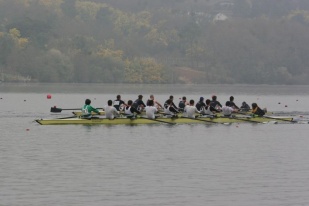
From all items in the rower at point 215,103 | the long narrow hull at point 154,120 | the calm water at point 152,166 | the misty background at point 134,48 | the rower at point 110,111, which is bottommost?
the calm water at point 152,166

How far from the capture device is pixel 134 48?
554ft

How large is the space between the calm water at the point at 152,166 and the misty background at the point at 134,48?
99787 mm

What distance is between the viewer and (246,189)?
25562mm

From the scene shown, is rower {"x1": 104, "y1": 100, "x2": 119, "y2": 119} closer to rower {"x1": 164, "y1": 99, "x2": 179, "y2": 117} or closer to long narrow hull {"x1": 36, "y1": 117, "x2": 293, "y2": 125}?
long narrow hull {"x1": 36, "y1": 117, "x2": 293, "y2": 125}

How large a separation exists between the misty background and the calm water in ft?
327

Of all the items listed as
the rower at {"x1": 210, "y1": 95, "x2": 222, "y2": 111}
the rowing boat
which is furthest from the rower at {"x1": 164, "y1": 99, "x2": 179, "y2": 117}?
the rower at {"x1": 210, "y1": 95, "x2": 222, "y2": 111}

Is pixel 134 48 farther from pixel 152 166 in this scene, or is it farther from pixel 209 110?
Result: pixel 152 166

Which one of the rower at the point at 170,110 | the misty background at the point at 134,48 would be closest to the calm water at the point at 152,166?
the rower at the point at 170,110

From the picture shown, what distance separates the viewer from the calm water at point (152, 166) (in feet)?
79.8

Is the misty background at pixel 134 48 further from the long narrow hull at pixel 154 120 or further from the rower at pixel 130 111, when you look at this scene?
the rower at pixel 130 111

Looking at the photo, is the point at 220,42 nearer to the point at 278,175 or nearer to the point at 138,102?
the point at 138,102

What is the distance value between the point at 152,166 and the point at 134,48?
140 metres

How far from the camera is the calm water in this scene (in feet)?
79.8

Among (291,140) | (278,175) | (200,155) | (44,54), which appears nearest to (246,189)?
(278,175)
